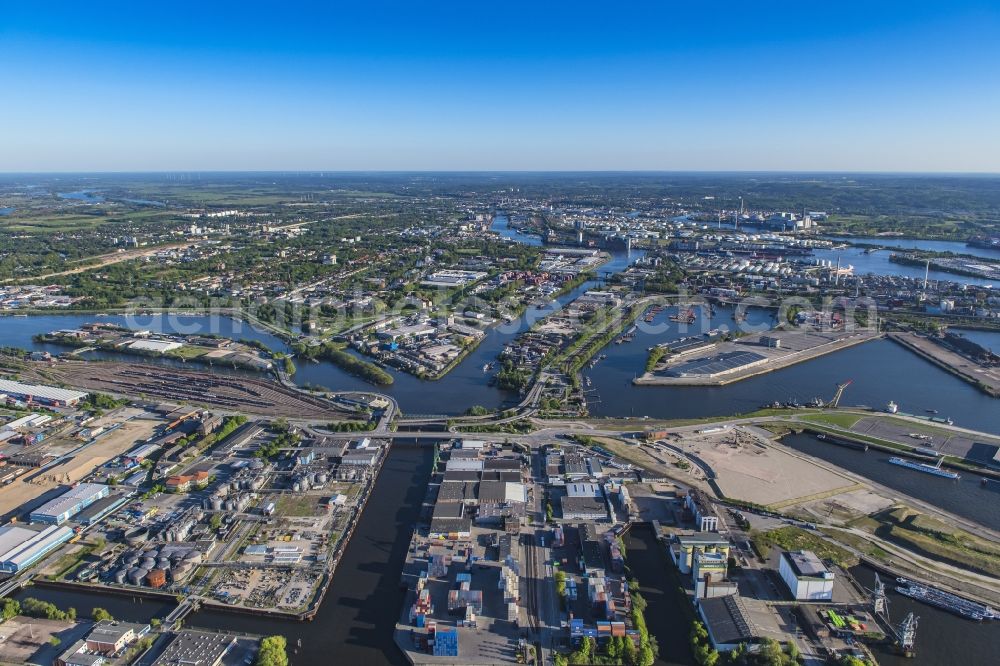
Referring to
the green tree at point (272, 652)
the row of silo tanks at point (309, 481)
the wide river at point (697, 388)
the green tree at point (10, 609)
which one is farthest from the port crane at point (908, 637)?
the green tree at point (10, 609)

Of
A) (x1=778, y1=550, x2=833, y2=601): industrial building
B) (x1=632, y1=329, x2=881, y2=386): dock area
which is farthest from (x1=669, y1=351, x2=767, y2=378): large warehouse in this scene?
(x1=778, y1=550, x2=833, y2=601): industrial building

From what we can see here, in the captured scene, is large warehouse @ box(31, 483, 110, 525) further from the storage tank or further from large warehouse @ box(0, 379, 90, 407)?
large warehouse @ box(0, 379, 90, 407)

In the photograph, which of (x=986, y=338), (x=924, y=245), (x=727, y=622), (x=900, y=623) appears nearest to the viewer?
(x=727, y=622)

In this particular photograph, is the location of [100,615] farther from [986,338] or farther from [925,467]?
[986,338]

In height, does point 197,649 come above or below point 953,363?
below

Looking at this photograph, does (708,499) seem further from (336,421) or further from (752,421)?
(336,421)

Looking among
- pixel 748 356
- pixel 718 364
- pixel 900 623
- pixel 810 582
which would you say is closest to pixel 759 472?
pixel 810 582

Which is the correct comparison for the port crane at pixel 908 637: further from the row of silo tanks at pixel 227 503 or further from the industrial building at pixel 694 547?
the row of silo tanks at pixel 227 503
